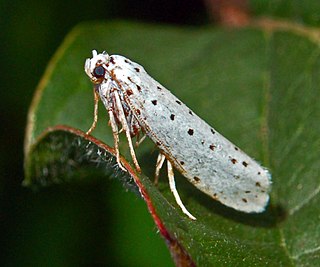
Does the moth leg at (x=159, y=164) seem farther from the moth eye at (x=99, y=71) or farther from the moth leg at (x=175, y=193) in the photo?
the moth eye at (x=99, y=71)

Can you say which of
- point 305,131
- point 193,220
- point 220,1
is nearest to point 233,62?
point 220,1

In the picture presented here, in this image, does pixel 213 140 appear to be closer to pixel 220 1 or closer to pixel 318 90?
pixel 318 90

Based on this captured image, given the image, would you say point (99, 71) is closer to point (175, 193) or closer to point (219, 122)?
point (175, 193)

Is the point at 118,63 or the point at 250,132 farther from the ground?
the point at 118,63

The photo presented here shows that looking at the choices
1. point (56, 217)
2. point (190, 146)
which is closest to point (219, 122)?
point (190, 146)

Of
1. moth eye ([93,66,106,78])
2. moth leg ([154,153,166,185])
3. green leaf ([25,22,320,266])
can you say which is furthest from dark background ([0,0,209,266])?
moth eye ([93,66,106,78])
